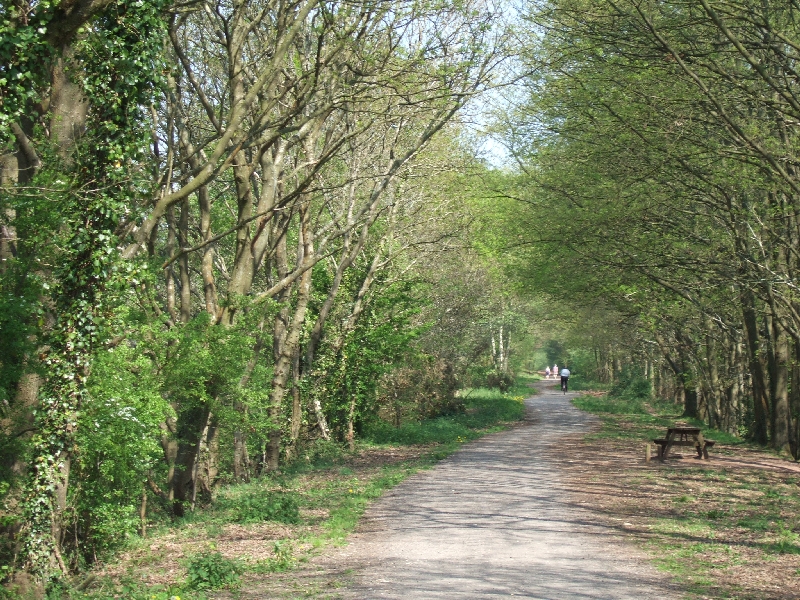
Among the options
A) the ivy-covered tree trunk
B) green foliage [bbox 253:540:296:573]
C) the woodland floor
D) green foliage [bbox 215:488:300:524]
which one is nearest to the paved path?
the woodland floor

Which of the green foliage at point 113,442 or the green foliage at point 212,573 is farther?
the green foliage at point 113,442

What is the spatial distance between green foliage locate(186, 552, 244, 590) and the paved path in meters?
1.21

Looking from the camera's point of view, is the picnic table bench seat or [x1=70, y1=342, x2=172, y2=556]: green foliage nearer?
Answer: [x1=70, y1=342, x2=172, y2=556]: green foliage

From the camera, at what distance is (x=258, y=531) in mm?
11422

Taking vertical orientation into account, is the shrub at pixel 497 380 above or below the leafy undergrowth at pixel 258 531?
above

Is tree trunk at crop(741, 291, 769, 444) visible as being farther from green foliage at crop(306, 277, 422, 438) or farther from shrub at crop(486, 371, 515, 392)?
shrub at crop(486, 371, 515, 392)

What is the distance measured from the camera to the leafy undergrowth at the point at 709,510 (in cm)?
866

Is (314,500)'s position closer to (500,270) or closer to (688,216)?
(688,216)

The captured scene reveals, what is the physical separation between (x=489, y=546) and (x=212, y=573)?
3.25 meters

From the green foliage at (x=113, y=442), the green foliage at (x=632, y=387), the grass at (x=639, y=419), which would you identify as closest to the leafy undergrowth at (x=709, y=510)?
the grass at (x=639, y=419)

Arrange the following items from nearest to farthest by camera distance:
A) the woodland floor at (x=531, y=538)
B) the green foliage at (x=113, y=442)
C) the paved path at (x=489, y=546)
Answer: the paved path at (x=489, y=546) < the woodland floor at (x=531, y=538) < the green foliage at (x=113, y=442)

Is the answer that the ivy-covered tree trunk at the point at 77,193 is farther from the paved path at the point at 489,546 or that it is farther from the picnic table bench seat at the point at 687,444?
the picnic table bench seat at the point at 687,444

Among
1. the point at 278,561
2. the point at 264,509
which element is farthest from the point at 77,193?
the point at 264,509

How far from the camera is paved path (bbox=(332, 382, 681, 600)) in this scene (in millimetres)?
7910
